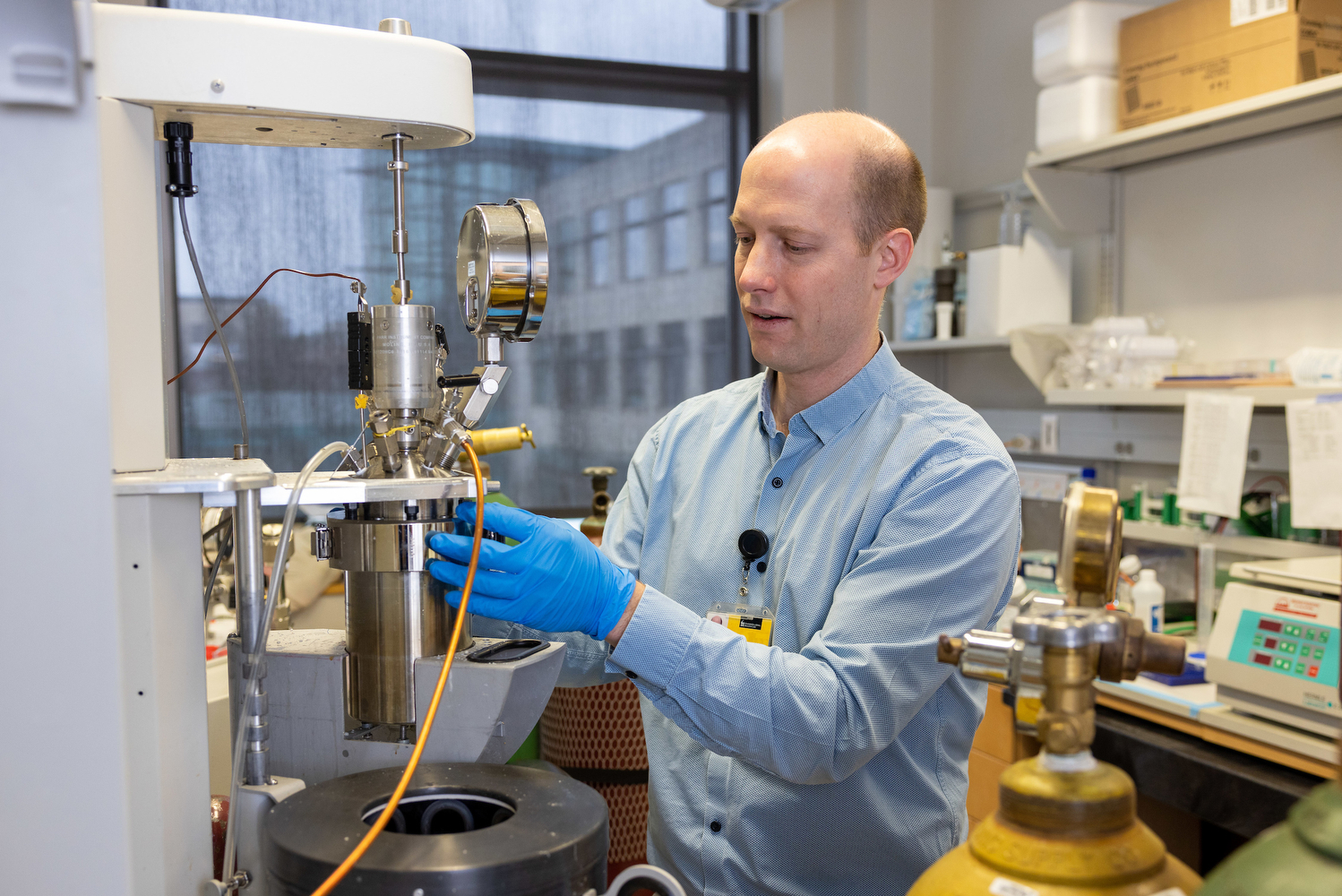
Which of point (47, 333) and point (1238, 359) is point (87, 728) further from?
point (1238, 359)

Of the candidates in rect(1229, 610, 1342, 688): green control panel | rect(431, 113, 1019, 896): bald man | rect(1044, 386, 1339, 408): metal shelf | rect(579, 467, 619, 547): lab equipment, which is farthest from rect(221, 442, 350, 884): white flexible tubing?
rect(1044, 386, 1339, 408): metal shelf

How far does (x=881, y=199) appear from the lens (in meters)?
1.35

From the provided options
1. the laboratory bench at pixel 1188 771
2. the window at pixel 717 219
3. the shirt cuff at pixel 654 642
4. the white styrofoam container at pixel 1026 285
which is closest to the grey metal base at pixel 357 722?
the shirt cuff at pixel 654 642

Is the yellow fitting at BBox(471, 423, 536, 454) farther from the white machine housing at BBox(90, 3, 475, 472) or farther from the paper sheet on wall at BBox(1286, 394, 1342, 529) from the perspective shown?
the paper sheet on wall at BBox(1286, 394, 1342, 529)

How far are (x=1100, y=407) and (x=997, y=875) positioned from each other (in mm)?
2733

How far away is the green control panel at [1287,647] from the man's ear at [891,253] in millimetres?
1004

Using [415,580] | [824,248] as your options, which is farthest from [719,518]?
[415,580]

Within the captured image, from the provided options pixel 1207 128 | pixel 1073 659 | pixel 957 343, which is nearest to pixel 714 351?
pixel 957 343

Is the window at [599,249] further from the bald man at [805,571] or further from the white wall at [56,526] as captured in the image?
the white wall at [56,526]

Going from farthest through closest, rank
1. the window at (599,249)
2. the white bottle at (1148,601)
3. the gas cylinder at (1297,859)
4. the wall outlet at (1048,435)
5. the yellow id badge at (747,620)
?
the window at (599,249) → the wall outlet at (1048,435) → the white bottle at (1148,601) → the yellow id badge at (747,620) → the gas cylinder at (1297,859)

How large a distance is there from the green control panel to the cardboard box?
1.13 meters

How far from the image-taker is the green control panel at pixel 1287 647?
175cm

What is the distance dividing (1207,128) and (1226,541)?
96 centimetres

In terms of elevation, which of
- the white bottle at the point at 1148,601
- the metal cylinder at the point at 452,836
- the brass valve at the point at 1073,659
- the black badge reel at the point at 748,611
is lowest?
the white bottle at the point at 1148,601
